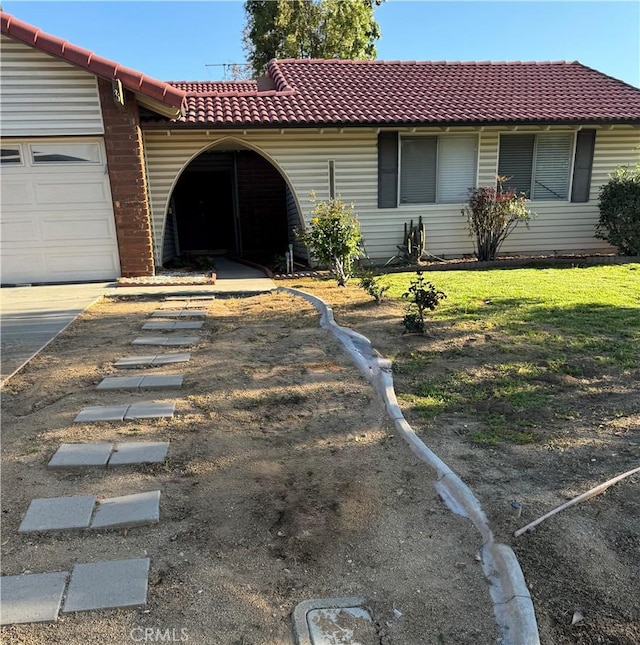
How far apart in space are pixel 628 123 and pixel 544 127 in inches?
75.1

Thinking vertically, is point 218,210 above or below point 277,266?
above

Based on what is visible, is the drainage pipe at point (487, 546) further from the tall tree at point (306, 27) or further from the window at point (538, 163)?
the tall tree at point (306, 27)

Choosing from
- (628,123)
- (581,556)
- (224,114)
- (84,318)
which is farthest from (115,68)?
(628,123)

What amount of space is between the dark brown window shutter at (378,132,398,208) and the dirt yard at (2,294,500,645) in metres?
7.36

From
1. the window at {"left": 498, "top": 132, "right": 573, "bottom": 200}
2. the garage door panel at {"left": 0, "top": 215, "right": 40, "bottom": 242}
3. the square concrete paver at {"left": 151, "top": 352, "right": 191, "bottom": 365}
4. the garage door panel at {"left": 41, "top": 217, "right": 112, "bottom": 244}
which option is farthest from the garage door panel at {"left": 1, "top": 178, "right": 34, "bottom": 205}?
the window at {"left": 498, "top": 132, "right": 573, "bottom": 200}

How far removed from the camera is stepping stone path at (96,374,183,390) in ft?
14.8

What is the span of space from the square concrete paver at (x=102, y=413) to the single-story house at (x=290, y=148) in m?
6.12

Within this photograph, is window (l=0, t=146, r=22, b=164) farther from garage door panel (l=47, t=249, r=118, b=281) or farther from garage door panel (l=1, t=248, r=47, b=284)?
garage door panel (l=47, t=249, r=118, b=281)

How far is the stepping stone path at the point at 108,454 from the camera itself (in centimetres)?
327

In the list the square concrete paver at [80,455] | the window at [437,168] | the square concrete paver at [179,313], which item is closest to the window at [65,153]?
the square concrete paver at [179,313]

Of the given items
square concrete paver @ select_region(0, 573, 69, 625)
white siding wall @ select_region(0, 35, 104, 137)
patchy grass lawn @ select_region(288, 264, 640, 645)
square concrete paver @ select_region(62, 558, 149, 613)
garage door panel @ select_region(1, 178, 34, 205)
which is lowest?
patchy grass lawn @ select_region(288, 264, 640, 645)

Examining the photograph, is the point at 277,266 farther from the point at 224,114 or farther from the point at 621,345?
the point at 621,345

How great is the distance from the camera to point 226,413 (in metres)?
4.03

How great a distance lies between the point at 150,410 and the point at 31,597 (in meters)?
1.90
